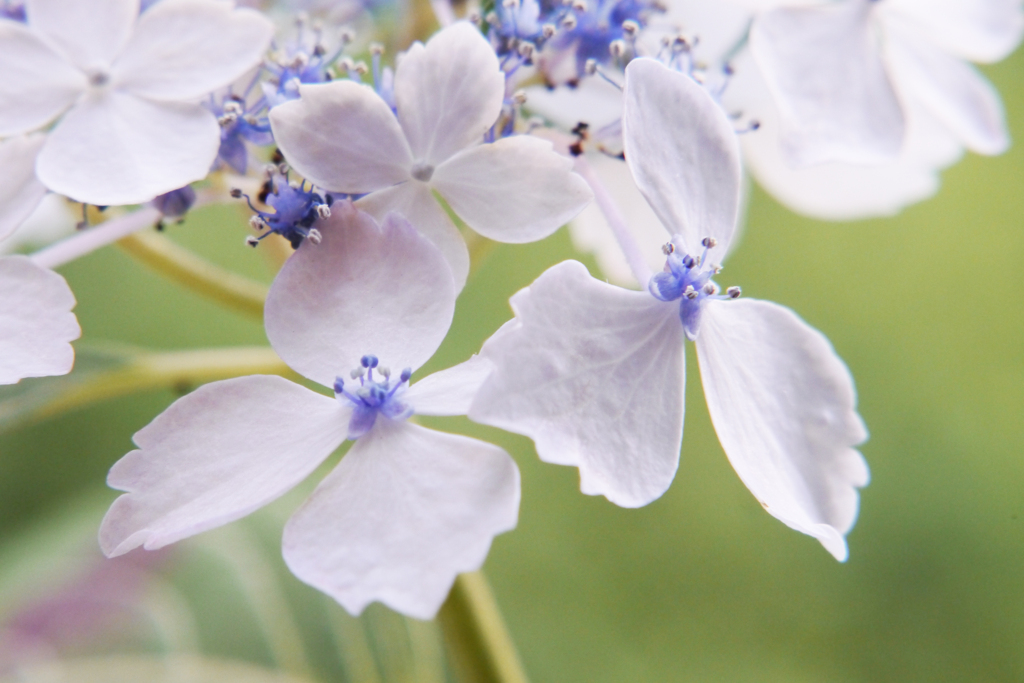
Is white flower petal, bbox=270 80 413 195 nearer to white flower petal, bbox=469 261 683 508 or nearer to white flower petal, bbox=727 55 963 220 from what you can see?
white flower petal, bbox=469 261 683 508

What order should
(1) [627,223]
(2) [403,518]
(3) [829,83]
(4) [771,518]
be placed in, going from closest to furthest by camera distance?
(2) [403,518] → (3) [829,83] → (1) [627,223] → (4) [771,518]

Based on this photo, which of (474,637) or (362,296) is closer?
(362,296)

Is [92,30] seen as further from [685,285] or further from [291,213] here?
[685,285]

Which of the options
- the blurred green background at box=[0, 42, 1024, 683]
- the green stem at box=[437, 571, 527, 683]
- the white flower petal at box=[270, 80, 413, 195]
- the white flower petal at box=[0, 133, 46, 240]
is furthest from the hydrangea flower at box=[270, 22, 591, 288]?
the blurred green background at box=[0, 42, 1024, 683]

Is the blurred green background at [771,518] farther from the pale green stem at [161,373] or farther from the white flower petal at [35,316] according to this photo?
the white flower petal at [35,316]

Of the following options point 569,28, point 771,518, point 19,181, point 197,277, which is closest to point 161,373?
point 197,277

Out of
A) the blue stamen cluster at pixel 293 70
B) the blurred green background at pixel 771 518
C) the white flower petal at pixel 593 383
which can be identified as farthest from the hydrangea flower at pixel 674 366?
the blurred green background at pixel 771 518

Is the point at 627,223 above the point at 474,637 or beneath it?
above
